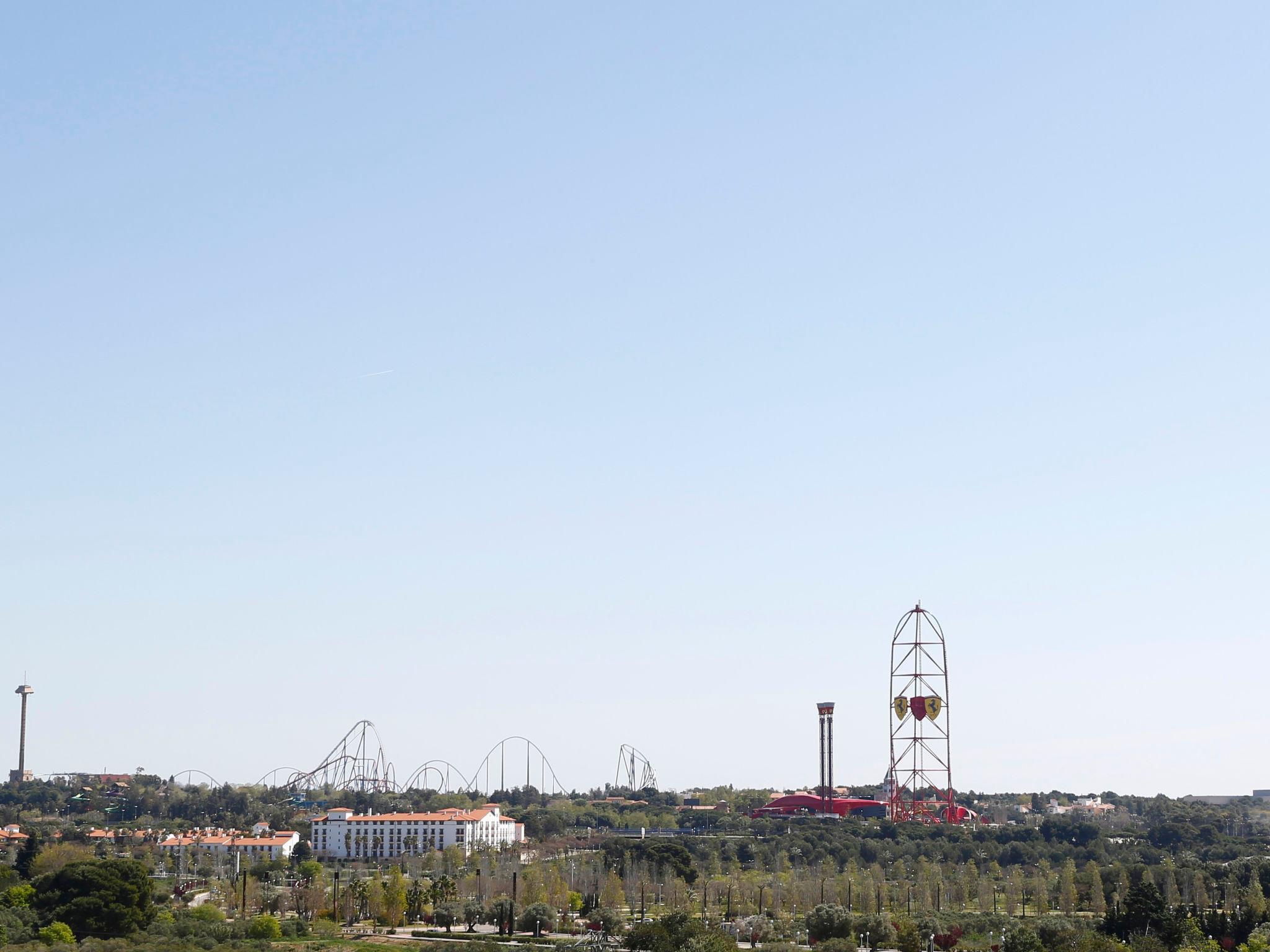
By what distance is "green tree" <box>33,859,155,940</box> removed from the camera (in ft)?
281

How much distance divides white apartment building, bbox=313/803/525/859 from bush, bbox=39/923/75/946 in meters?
90.1

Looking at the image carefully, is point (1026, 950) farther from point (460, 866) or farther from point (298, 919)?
point (460, 866)

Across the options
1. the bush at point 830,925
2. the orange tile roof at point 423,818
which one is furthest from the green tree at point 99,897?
the orange tile roof at point 423,818

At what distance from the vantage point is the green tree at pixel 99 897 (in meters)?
85.6

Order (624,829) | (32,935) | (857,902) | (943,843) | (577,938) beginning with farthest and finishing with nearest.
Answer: (624,829) → (943,843) → (857,902) → (577,938) → (32,935)

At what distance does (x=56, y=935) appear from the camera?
8194 centimetres

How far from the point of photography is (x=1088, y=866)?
11000 cm

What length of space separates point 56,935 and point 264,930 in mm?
11102

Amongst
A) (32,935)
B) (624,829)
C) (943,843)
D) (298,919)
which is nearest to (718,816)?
(624,829)

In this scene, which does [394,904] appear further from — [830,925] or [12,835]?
[12,835]

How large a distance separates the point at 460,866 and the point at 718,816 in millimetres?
71489

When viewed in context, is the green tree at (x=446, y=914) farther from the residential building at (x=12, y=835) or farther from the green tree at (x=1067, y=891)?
the residential building at (x=12, y=835)

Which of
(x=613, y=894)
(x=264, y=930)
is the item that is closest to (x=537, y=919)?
(x=613, y=894)

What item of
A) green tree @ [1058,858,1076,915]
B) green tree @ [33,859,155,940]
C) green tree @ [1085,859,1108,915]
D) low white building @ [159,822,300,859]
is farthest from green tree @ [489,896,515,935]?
low white building @ [159,822,300,859]
